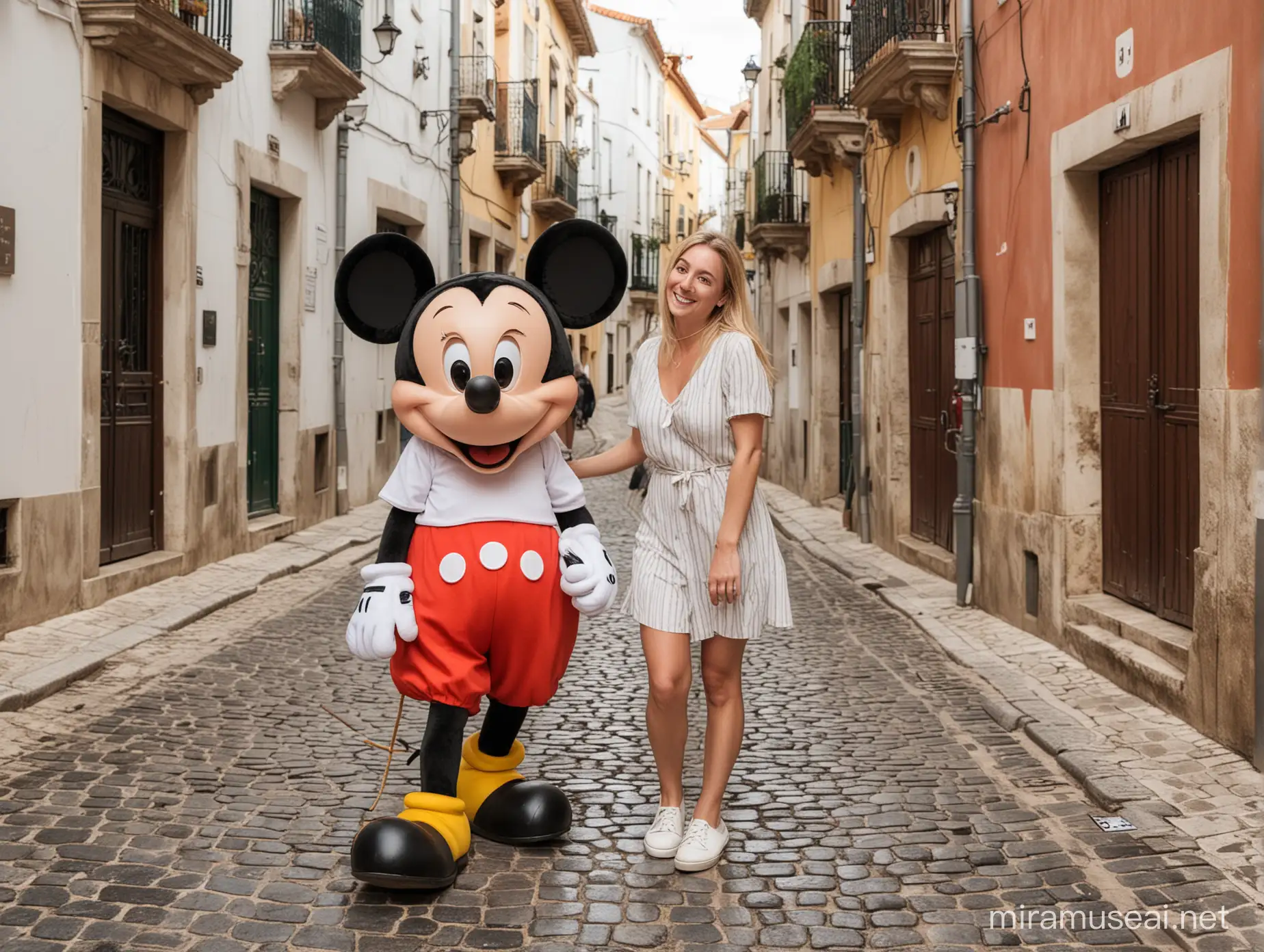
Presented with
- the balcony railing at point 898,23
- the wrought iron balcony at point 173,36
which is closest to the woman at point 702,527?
the wrought iron balcony at point 173,36

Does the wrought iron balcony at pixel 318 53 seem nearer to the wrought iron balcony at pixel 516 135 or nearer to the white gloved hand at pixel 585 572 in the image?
the wrought iron balcony at pixel 516 135

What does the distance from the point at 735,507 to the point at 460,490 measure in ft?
2.71

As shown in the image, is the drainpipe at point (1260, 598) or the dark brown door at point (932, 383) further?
the dark brown door at point (932, 383)

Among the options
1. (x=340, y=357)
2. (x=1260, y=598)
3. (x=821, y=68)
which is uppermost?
(x=821, y=68)

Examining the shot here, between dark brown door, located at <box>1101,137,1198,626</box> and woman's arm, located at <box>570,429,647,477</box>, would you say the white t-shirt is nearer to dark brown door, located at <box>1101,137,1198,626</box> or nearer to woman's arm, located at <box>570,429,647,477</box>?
woman's arm, located at <box>570,429,647,477</box>

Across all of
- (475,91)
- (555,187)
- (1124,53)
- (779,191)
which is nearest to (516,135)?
(475,91)

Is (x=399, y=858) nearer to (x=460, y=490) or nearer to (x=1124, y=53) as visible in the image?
(x=460, y=490)

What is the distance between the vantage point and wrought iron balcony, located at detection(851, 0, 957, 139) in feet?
34.7

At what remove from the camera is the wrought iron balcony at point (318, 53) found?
12.9 meters

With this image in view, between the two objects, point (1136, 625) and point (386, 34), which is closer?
point (1136, 625)

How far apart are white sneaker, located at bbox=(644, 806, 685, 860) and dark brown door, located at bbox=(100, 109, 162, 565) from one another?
652 cm

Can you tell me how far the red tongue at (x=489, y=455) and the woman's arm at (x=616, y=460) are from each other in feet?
0.97

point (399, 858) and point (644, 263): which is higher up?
point (644, 263)

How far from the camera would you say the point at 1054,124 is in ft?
26.9
